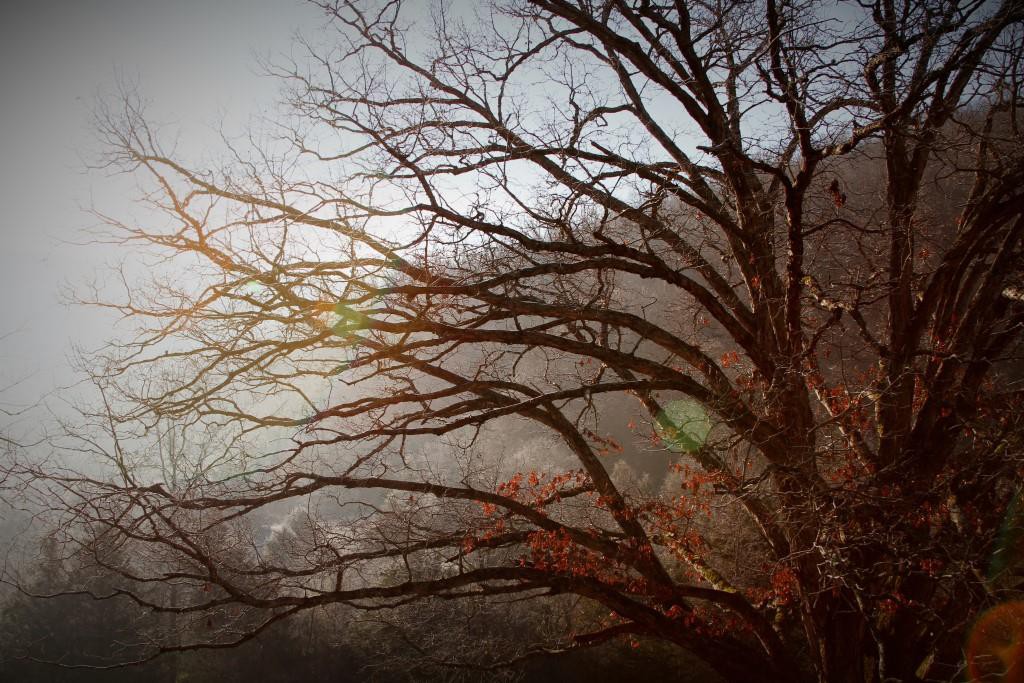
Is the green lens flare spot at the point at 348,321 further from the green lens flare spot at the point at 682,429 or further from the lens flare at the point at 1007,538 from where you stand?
the lens flare at the point at 1007,538

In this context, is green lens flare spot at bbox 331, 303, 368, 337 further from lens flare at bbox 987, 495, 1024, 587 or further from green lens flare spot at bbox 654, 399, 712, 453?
lens flare at bbox 987, 495, 1024, 587

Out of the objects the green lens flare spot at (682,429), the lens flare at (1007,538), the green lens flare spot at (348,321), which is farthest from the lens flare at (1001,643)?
the green lens flare spot at (348,321)

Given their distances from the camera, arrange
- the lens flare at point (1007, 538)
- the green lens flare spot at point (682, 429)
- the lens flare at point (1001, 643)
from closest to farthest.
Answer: the lens flare at point (1001, 643), the lens flare at point (1007, 538), the green lens flare spot at point (682, 429)

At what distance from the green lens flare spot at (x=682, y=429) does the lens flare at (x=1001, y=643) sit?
255cm

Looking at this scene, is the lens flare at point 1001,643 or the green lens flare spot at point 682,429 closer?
the lens flare at point 1001,643

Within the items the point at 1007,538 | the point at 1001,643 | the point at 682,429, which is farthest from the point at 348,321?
the point at 1001,643

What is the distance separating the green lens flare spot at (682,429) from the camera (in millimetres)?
5133

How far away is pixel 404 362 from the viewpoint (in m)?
5.20

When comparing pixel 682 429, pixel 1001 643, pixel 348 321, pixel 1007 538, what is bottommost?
pixel 1001 643

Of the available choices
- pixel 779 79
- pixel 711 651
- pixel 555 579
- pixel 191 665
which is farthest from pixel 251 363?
pixel 191 665

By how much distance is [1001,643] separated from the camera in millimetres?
4859

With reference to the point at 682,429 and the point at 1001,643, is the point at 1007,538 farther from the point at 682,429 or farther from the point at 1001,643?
the point at 682,429

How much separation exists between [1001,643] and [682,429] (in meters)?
3.45

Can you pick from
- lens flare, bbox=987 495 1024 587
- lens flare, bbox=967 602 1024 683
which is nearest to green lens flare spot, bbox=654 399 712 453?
lens flare, bbox=987 495 1024 587
